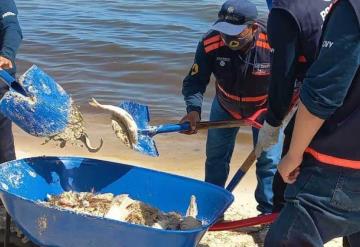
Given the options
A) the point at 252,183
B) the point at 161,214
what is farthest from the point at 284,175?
the point at 252,183

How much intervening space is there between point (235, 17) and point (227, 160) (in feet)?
3.30

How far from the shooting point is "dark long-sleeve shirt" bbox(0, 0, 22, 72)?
3795mm

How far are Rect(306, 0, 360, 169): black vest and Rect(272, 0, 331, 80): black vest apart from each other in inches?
14.9

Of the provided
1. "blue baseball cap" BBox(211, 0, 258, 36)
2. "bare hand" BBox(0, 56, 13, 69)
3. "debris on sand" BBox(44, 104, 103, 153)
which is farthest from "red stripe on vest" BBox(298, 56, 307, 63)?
"bare hand" BBox(0, 56, 13, 69)

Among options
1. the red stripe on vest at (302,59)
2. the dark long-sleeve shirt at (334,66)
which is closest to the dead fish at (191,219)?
the red stripe on vest at (302,59)

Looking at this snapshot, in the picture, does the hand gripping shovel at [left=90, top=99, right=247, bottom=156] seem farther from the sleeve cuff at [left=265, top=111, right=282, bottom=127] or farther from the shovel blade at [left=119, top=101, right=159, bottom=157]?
the sleeve cuff at [left=265, top=111, right=282, bottom=127]

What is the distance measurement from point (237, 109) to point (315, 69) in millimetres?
1791

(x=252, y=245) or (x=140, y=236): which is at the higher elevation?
(x=140, y=236)

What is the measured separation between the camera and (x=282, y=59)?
2.36 metres

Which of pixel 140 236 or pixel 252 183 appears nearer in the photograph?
pixel 140 236

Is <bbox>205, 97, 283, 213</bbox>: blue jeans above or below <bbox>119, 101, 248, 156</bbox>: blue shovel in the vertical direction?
below

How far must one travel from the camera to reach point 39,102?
2.96 m

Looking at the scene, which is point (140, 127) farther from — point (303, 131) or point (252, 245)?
point (303, 131)

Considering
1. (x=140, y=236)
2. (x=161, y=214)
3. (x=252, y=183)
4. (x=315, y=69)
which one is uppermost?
(x=315, y=69)
